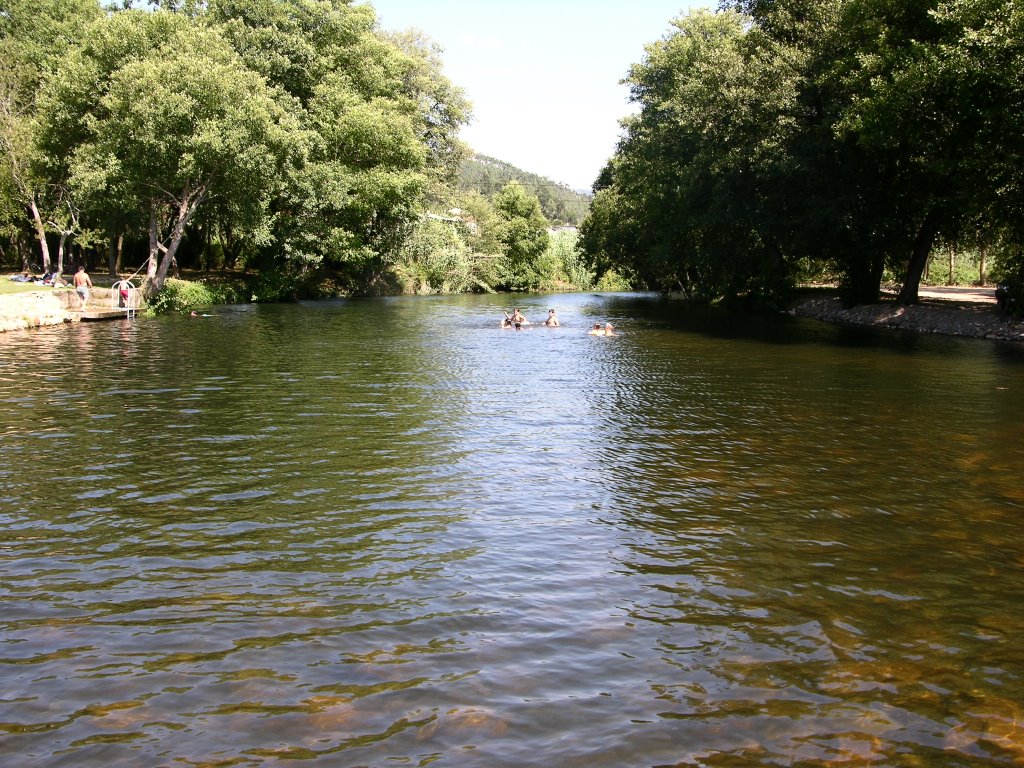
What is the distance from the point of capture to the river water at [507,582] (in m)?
5.40

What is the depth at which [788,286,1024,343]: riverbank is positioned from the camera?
33688mm

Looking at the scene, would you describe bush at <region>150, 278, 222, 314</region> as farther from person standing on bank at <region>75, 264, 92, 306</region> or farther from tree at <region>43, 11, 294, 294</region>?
person standing on bank at <region>75, 264, 92, 306</region>

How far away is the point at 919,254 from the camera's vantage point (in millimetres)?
39844

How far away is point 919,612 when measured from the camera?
23.7 ft

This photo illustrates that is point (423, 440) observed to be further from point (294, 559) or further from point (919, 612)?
point (919, 612)

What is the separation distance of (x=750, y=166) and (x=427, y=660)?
4039 centimetres

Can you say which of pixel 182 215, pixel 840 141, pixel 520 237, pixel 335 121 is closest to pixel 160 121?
pixel 182 215

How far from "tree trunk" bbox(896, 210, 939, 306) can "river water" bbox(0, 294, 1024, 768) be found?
24.3 m

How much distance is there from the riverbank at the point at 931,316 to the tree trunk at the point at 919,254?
24.2 inches

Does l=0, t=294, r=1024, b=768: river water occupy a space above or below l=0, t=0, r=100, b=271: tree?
below

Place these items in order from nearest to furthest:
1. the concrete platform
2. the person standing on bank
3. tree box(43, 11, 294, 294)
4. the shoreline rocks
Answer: the shoreline rocks < the concrete platform < the person standing on bank < tree box(43, 11, 294, 294)

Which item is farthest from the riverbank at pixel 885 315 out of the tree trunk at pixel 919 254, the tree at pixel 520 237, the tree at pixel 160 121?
the tree at pixel 520 237

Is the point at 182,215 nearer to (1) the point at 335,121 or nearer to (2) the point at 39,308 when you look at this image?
(2) the point at 39,308

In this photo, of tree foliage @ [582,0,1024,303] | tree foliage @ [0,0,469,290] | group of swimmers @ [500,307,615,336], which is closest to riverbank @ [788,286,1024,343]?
tree foliage @ [582,0,1024,303]
